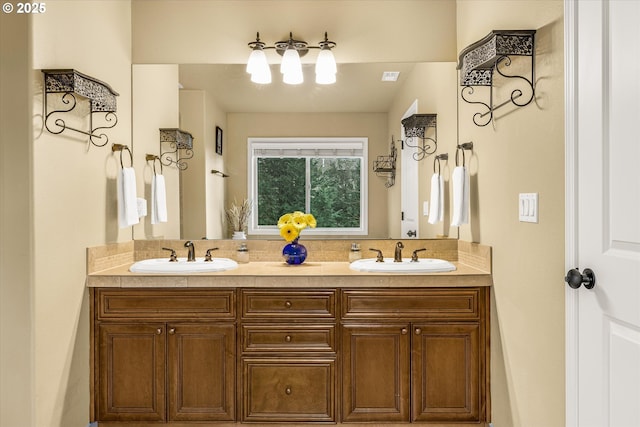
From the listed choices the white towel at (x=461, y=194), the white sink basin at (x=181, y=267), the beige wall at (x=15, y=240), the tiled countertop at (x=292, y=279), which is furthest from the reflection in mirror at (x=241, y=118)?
the beige wall at (x=15, y=240)

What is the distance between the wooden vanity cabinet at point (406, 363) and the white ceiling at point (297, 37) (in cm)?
124

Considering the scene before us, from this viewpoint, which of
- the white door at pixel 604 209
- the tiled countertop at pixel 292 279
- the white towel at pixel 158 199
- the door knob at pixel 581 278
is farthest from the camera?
the white towel at pixel 158 199

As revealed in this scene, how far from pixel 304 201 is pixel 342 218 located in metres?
0.25

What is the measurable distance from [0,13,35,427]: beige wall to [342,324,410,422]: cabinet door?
1348 millimetres

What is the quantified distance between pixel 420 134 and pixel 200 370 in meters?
1.76

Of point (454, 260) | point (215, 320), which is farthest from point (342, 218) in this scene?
Answer: point (215, 320)

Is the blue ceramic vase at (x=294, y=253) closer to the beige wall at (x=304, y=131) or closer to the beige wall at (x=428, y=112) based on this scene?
the beige wall at (x=304, y=131)

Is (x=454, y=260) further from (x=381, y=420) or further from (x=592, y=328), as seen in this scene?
(x=592, y=328)

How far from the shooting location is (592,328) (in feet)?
4.59

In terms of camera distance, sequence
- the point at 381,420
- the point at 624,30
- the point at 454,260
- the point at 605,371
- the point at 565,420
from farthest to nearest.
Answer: the point at 454,260 → the point at 381,420 → the point at 565,420 → the point at 605,371 → the point at 624,30

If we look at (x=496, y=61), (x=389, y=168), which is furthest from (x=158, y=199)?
(x=496, y=61)

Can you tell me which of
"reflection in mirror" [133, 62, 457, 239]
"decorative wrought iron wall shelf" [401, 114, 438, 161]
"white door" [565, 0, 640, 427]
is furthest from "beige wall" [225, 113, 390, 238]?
"white door" [565, 0, 640, 427]

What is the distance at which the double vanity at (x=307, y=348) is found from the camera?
2.14 meters

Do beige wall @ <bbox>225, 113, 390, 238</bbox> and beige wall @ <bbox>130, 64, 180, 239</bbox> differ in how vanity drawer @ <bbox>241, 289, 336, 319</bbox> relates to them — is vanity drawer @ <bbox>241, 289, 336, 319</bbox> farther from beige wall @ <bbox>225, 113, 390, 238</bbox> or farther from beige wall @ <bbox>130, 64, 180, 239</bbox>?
beige wall @ <bbox>130, 64, 180, 239</bbox>
